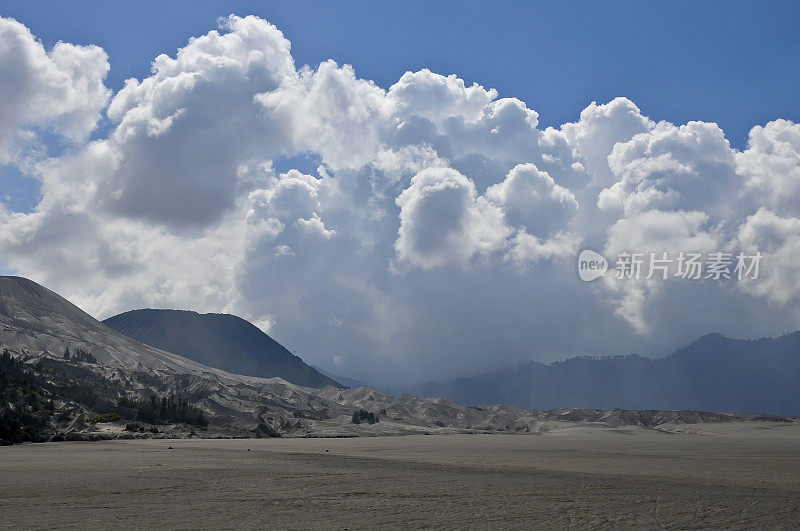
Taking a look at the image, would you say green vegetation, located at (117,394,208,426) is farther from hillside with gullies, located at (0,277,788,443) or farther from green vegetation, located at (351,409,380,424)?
green vegetation, located at (351,409,380,424)

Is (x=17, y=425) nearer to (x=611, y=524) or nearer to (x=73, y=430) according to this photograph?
(x=73, y=430)

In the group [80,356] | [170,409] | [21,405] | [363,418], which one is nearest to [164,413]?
[170,409]

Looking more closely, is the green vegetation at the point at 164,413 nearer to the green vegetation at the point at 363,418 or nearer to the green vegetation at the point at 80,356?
the green vegetation at the point at 363,418

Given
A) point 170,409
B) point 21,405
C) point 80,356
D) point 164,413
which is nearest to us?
point 21,405

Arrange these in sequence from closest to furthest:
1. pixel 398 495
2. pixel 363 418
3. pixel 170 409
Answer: pixel 398 495 → pixel 170 409 → pixel 363 418

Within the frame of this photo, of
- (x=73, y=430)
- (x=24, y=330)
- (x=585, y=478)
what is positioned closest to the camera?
(x=585, y=478)

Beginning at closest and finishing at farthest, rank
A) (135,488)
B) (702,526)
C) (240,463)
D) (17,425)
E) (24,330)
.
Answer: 1. (702,526)
2. (135,488)
3. (240,463)
4. (17,425)
5. (24,330)

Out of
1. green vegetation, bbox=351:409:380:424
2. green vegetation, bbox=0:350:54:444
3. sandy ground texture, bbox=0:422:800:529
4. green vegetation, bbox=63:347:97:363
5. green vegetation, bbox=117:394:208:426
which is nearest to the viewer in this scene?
sandy ground texture, bbox=0:422:800:529

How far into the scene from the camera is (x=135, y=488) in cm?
2894

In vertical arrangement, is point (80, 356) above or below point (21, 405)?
above

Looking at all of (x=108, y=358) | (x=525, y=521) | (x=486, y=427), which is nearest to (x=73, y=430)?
(x=525, y=521)

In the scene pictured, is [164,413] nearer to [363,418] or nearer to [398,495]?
[363,418]

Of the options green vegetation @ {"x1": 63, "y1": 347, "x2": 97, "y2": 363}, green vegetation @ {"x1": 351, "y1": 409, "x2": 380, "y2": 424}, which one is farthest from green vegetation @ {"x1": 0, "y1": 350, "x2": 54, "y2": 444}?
green vegetation @ {"x1": 351, "y1": 409, "x2": 380, "y2": 424}

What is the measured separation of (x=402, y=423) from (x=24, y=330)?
403 feet
